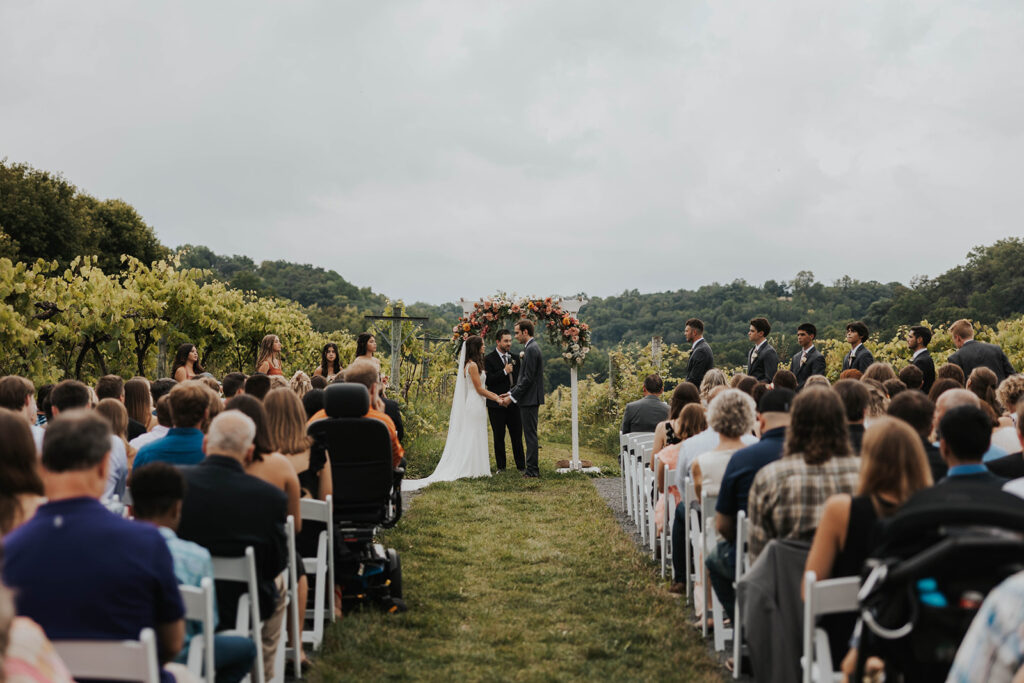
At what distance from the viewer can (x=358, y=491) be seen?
5.54m

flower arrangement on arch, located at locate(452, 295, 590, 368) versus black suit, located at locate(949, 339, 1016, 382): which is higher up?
→ flower arrangement on arch, located at locate(452, 295, 590, 368)

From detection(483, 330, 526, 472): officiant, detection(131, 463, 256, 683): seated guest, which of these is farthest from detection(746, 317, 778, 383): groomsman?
detection(131, 463, 256, 683): seated guest

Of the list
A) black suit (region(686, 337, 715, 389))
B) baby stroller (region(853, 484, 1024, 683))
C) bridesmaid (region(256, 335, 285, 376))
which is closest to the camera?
baby stroller (region(853, 484, 1024, 683))

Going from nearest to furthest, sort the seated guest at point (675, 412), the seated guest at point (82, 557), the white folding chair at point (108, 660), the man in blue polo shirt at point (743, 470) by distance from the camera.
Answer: the white folding chair at point (108, 660) → the seated guest at point (82, 557) → the man in blue polo shirt at point (743, 470) → the seated guest at point (675, 412)

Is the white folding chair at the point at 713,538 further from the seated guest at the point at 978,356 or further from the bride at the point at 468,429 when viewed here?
the bride at the point at 468,429

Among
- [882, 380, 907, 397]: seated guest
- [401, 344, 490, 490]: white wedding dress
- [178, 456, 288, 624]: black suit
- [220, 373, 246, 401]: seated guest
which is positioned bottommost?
[401, 344, 490, 490]: white wedding dress

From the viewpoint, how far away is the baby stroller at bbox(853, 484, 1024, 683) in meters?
2.27

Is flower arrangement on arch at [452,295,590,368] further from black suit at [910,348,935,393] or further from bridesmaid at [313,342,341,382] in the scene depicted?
black suit at [910,348,935,393]

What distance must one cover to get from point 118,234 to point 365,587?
37.0 meters

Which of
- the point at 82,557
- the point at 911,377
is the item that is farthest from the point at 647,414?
the point at 82,557

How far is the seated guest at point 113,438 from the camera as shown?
186 inches

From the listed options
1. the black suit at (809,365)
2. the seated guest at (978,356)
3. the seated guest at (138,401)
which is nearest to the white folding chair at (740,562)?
the seated guest at (138,401)

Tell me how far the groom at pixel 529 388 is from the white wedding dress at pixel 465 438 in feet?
1.54

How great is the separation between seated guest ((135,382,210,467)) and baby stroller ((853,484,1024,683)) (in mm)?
3129
